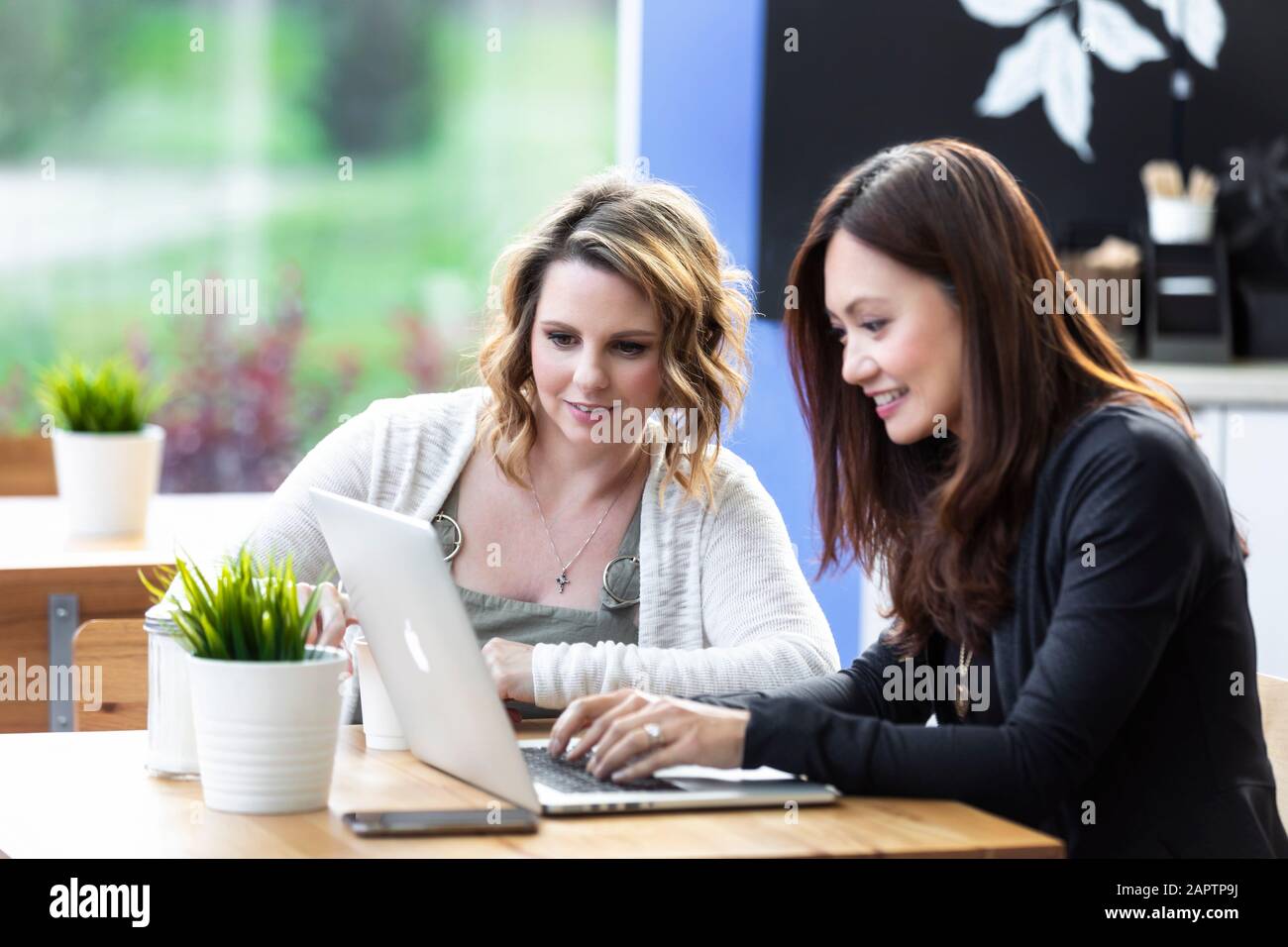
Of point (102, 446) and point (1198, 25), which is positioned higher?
point (1198, 25)

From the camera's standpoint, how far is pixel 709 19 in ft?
12.1

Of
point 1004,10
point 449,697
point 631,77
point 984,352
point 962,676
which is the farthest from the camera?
point 1004,10

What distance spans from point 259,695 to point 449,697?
170 mm

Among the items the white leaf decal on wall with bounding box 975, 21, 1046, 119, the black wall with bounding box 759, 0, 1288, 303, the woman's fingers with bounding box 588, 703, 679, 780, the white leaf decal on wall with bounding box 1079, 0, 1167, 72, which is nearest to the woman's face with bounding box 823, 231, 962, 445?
the woman's fingers with bounding box 588, 703, 679, 780

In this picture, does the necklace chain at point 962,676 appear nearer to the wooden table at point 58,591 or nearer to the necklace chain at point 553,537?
the necklace chain at point 553,537

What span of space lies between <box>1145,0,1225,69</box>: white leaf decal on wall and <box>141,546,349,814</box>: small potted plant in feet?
10.5

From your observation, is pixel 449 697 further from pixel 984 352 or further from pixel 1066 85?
pixel 1066 85

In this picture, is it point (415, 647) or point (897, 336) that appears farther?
point (897, 336)

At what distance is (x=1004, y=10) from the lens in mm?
3908

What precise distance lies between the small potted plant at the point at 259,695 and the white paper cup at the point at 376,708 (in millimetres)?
241

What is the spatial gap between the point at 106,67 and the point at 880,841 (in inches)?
212

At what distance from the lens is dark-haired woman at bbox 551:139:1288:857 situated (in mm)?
1529

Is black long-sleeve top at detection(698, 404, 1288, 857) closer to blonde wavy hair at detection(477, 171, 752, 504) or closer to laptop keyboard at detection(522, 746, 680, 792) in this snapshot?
laptop keyboard at detection(522, 746, 680, 792)

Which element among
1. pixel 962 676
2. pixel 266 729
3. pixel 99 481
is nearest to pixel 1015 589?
pixel 962 676
